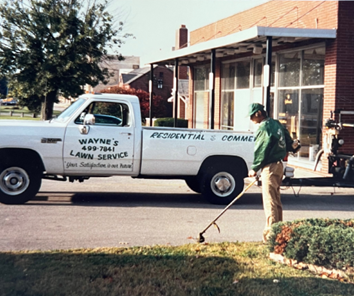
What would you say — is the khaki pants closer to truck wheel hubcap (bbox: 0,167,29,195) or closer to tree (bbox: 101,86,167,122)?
truck wheel hubcap (bbox: 0,167,29,195)

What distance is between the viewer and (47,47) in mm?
23109

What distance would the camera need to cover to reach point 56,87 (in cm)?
2361

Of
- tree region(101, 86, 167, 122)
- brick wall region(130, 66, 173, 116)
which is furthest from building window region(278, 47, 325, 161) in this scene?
brick wall region(130, 66, 173, 116)

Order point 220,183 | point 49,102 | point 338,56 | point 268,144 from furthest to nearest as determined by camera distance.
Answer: point 49,102, point 338,56, point 220,183, point 268,144

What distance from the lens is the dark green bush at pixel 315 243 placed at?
551 centimetres

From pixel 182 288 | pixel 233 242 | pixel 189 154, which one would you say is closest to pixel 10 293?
pixel 182 288

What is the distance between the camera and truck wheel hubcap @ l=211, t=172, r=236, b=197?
33.8ft

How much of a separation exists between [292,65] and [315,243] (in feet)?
39.2

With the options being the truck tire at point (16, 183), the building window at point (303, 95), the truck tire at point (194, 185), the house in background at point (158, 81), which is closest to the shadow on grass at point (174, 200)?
the truck tire at point (194, 185)

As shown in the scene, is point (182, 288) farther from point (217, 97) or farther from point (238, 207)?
point (217, 97)

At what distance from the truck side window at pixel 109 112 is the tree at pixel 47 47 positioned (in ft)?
41.6

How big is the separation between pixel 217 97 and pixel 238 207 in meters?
13.6

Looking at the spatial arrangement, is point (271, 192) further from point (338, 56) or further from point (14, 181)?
point (338, 56)

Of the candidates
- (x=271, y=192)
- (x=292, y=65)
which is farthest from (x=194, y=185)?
(x=292, y=65)
